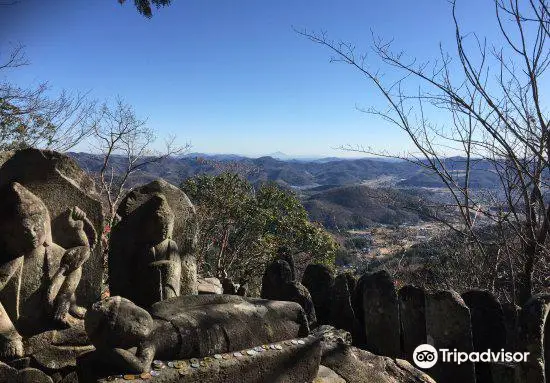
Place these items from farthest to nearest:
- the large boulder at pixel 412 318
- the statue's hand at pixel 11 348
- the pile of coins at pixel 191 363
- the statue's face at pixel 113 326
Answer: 1. the large boulder at pixel 412 318
2. the statue's hand at pixel 11 348
3. the statue's face at pixel 113 326
4. the pile of coins at pixel 191 363

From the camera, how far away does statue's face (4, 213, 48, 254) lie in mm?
3557

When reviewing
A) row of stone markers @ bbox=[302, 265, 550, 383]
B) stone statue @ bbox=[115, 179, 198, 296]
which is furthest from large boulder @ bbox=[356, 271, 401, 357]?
stone statue @ bbox=[115, 179, 198, 296]

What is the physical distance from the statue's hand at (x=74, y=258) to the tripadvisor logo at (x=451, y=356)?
397 centimetres

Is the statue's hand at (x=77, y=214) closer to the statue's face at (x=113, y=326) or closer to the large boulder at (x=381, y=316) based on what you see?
the statue's face at (x=113, y=326)

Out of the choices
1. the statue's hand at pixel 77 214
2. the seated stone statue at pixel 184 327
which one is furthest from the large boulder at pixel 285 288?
the statue's hand at pixel 77 214

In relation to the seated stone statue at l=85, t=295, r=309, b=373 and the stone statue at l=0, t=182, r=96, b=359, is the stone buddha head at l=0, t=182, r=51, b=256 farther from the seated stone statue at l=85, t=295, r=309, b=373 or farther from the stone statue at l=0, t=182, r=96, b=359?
the seated stone statue at l=85, t=295, r=309, b=373

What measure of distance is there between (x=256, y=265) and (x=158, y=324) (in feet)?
39.7

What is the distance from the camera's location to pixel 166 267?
4.39m

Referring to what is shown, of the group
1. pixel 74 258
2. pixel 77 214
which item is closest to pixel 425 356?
pixel 74 258

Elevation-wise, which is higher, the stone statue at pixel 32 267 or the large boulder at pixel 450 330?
the stone statue at pixel 32 267

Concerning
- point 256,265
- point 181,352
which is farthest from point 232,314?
point 256,265

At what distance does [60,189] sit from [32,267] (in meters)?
0.81

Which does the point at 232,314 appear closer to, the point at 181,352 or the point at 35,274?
the point at 181,352

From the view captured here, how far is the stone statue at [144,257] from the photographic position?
171 inches
